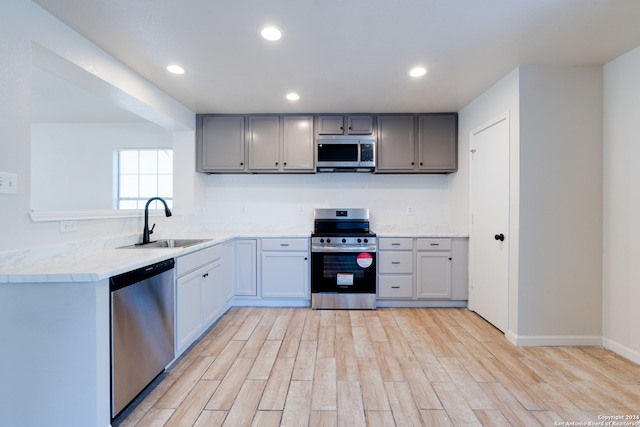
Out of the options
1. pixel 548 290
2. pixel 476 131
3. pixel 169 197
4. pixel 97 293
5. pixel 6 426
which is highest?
pixel 476 131

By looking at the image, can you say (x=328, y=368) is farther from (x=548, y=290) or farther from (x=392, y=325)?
(x=548, y=290)

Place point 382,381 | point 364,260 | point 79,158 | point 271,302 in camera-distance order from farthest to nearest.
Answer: point 79,158
point 271,302
point 364,260
point 382,381

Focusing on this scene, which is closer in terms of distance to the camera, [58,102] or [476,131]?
Result: [476,131]

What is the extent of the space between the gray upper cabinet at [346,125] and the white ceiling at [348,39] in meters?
0.68

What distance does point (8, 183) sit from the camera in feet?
4.96

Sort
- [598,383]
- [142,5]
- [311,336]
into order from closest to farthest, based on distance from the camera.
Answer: [142,5] < [598,383] < [311,336]

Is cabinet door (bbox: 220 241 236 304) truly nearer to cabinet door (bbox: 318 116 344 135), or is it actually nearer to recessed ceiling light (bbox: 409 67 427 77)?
cabinet door (bbox: 318 116 344 135)

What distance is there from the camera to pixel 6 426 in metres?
1.36

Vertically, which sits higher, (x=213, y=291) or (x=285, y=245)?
(x=285, y=245)

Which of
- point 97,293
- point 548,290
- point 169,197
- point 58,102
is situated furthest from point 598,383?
point 58,102

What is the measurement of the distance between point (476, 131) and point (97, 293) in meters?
3.52

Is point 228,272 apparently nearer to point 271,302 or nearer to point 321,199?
point 271,302

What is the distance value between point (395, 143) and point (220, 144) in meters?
2.25

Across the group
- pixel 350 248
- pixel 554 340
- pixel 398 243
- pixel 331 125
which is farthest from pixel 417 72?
pixel 554 340
